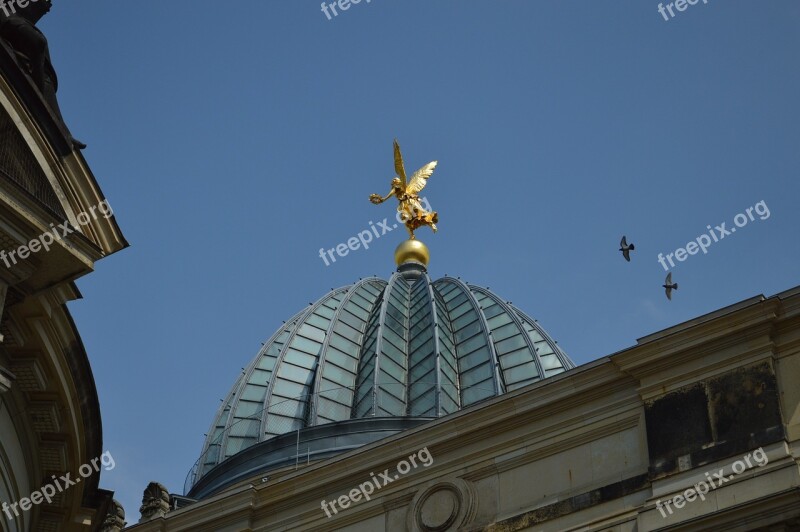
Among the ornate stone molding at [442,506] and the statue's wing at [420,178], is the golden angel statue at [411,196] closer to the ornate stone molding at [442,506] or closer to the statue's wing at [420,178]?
the statue's wing at [420,178]

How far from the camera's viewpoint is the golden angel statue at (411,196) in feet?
162

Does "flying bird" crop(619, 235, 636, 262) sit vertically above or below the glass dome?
below

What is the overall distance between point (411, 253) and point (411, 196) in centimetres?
227

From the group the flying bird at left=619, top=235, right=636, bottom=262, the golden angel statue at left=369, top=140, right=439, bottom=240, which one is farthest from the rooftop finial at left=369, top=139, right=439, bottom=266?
the flying bird at left=619, top=235, right=636, bottom=262

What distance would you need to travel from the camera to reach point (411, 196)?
49.9 m

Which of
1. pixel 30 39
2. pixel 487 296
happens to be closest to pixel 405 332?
pixel 487 296

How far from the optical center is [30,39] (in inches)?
690

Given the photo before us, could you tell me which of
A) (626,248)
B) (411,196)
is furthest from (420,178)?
(626,248)

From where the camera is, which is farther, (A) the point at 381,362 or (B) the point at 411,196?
(B) the point at 411,196

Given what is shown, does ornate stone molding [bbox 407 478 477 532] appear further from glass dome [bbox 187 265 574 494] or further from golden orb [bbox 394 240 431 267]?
golden orb [bbox 394 240 431 267]

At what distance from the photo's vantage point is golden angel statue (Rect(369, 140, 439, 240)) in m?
49.3

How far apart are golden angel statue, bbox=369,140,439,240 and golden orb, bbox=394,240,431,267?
28.5 inches

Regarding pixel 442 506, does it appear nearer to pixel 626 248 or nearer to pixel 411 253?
pixel 626 248

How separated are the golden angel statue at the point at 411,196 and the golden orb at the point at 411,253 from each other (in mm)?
725
